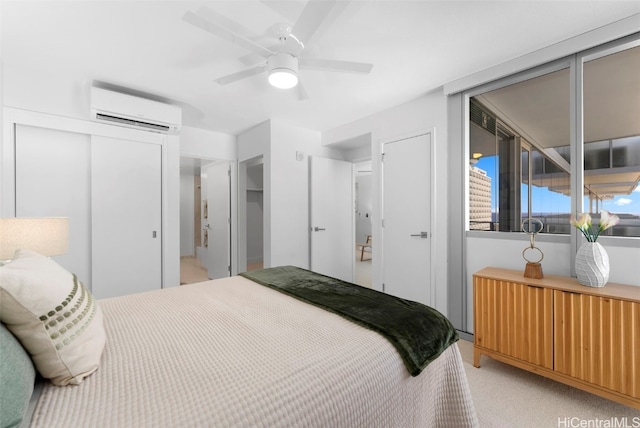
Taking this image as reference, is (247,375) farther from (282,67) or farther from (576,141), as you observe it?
(576,141)

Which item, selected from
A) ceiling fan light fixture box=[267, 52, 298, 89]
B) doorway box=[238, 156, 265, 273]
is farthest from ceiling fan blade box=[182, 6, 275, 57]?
doorway box=[238, 156, 265, 273]

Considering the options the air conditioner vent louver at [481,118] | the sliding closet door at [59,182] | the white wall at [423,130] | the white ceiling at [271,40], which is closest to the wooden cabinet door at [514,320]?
the white wall at [423,130]

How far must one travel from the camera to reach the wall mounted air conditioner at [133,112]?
2.57 m

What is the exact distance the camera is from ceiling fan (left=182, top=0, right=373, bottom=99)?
4.89 ft

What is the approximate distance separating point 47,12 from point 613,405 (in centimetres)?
428

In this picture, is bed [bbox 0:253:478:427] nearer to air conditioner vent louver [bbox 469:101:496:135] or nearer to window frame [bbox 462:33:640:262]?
window frame [bbox 462:33:640:262]

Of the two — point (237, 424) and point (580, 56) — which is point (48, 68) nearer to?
point (237, 424)

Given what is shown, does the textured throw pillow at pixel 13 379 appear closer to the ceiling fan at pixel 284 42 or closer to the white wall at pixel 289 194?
the ceiling fan at pixel 284 42

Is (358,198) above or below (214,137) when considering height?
below

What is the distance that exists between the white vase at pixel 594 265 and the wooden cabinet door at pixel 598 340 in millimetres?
160

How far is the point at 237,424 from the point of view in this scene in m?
0.68

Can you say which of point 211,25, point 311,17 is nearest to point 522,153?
point 311,17

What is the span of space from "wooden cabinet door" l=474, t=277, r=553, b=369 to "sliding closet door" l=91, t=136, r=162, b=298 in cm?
352

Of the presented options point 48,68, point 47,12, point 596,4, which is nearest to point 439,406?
point 596,4
